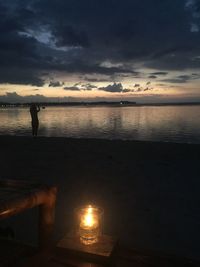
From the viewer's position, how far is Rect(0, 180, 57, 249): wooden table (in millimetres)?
2434

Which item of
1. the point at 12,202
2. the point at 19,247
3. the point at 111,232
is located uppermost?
the point at 12,202

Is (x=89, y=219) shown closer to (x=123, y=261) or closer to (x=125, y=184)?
(x=123, y=261)

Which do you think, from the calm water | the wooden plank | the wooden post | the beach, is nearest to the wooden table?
the wooden post

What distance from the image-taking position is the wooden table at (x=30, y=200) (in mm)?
2434

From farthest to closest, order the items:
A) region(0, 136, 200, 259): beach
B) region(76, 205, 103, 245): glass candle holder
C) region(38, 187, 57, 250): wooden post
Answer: region(0, 136, 200, 259): beach
region(38, 187, 57, 250): wooden post
region(76, 205, 103, 245): glass candle holder

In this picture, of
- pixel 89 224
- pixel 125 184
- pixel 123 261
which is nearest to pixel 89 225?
pixel 89 224

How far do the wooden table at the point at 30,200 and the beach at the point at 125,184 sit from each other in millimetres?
1321

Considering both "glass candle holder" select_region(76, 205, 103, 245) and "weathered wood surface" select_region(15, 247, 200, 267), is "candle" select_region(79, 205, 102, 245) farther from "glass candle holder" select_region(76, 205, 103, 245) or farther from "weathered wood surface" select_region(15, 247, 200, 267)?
"weathered wood surface" select_region(15, 247, 200, 267)

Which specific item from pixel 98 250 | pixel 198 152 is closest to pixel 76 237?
pixel 98 250

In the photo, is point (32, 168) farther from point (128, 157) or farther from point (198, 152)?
point (198, 152)

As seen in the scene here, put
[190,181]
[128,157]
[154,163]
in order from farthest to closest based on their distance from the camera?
1. [128,157]
2. [154,163]
3. [190,181]

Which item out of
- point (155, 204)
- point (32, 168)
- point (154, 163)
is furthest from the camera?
point (154, 163)

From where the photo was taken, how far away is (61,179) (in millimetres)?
8688

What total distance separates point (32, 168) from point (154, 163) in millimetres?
4570
